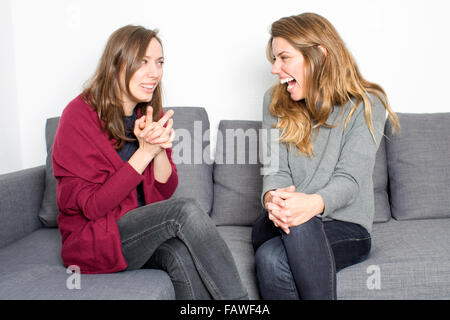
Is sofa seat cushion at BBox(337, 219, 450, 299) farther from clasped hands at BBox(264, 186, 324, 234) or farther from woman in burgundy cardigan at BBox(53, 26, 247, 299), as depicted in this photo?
woman in burgundy cardigan at BBox(53, 26, 247, 299)

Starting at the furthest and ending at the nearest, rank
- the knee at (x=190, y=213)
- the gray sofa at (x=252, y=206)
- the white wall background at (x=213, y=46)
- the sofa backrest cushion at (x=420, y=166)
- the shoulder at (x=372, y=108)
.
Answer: the white wall background at (x=213, y=46)
the sofa backrest cushion at (x=420, y=166)
the shoulder at (x=372, y=108)
the gray sofa at (x=252, y=206)
the knee at (x=190, y=213)

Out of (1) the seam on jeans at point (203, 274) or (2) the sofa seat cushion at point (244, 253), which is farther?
(2) the sofa seat cushion at point (244, 253)

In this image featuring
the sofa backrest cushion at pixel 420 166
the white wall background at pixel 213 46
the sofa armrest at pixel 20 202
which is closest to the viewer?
the sofa armrest at pixel 20 202

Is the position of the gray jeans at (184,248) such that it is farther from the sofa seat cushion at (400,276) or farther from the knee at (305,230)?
the sofa seat cushion at (400,276)

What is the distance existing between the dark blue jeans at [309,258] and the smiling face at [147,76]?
65 cm

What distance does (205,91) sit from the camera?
7.20 feet

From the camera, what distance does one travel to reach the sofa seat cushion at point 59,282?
113cm

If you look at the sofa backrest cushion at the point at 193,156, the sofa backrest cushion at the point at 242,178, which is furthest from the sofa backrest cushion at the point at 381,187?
the sofa backrest cushion at the point at 193,156

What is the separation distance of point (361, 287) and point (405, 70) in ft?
4.31

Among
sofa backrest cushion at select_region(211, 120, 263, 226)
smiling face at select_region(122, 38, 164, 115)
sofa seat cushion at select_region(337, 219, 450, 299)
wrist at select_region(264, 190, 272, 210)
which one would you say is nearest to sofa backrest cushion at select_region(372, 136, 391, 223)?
sofa seat cushion at select_region(337, 219, 450, 299)

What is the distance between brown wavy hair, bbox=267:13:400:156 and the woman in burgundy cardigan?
0.48 meters

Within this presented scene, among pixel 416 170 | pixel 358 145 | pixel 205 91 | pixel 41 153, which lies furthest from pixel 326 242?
pixel 41 153
